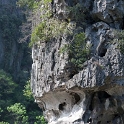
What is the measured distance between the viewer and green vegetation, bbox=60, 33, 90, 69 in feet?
24.7

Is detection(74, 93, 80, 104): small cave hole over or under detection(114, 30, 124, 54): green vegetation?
under

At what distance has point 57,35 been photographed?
7.96 metres

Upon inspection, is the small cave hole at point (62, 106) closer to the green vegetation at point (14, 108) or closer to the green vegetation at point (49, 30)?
the green vegetation at point (49, 30)

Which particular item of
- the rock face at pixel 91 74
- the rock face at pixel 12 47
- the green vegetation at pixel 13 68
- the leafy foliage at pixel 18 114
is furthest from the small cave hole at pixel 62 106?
the rock face at pixel 12 47

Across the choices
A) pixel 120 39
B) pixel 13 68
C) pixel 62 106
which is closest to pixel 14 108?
pixel 13 68

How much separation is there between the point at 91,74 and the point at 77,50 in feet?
2.47

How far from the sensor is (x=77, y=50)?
24.9 ft

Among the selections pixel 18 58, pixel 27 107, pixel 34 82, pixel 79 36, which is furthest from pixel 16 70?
pixel 79 36

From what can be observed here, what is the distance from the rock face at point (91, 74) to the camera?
23.7 ft

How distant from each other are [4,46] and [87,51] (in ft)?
47.0

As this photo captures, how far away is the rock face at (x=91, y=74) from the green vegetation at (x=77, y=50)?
4.2 inches

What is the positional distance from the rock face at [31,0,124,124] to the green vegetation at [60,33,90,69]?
0.35 feet

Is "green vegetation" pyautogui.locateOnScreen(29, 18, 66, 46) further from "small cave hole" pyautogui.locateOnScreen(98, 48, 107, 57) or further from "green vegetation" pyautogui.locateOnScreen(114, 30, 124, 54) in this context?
"green vegetation" pyautogui.locateOnScreen(114, 30, 124, 54)

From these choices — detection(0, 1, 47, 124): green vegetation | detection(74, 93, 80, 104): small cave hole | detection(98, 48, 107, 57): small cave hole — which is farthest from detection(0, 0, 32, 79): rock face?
detection(98, 48, 107, 57): small cave hole
